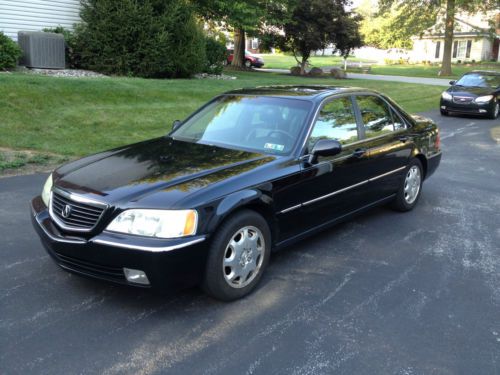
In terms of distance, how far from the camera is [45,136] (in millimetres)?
9609

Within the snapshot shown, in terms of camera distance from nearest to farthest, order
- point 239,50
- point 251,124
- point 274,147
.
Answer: point 274,147 < point 251,124 < point 239,50

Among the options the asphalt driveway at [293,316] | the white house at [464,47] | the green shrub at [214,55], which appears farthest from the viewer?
the white house at [464,47]

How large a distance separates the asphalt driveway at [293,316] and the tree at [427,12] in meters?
33.7

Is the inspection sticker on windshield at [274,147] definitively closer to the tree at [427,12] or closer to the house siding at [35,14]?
the house siding at [35,14]

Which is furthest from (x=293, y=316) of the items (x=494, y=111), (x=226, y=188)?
(x=494, y=111)

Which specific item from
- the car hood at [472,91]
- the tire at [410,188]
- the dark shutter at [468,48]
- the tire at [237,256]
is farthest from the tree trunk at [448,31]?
the tire at [237,256]

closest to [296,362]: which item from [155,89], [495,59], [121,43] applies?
[155,89]

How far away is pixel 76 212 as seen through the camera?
3576 mm

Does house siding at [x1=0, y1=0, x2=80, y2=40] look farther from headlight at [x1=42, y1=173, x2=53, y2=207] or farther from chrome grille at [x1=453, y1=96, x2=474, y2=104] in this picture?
headlight at [x1=42, y1=173, x2=53, y2=207]

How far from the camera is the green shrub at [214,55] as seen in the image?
21.6 metres

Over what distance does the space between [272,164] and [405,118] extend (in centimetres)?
271

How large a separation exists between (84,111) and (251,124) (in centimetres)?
763

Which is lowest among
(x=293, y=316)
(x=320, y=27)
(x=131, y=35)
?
(x=293, y=316)

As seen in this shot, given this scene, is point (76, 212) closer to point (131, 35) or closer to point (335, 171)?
point (335, 171)
